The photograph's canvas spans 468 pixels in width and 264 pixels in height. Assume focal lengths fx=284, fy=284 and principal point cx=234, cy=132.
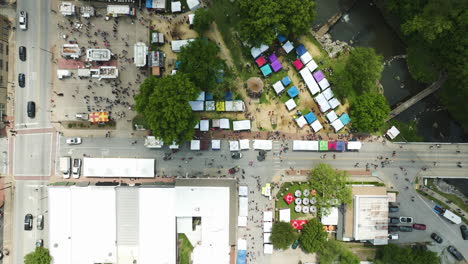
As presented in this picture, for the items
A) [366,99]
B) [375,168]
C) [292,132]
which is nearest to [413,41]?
[366,99]

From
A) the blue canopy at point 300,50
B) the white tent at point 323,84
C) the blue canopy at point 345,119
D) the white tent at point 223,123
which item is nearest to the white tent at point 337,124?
the blue canopy at point 345,119

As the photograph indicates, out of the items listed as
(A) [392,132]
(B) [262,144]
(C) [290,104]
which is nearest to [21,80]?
(B) [262,144]

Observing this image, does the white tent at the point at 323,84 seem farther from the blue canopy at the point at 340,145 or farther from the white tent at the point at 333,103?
the blue canopy at the point at 340,145

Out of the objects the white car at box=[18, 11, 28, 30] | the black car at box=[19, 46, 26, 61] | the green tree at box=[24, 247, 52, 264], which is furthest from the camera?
the black car at box=[19, 46, 26, 61]

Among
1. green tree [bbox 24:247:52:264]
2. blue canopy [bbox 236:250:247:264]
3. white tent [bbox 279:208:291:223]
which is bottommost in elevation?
blue canopy [bbox 236:250:247:264]

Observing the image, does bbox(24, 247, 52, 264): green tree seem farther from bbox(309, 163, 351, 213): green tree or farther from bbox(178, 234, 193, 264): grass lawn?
bbox(309, 163, 351, 213): green tree

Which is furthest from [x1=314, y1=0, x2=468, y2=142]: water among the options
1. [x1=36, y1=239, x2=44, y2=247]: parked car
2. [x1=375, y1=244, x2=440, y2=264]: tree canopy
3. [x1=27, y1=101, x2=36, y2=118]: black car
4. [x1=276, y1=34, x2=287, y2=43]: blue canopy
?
[x1=36, y1=239, x2=44, y2=247]: parked car
